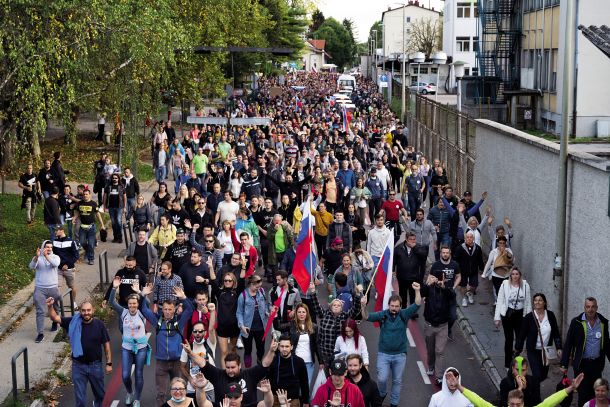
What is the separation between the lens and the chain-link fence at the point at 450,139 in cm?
2522

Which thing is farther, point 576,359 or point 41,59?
point 41,59

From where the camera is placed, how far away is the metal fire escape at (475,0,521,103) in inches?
2235

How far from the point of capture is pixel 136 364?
41.1 ft

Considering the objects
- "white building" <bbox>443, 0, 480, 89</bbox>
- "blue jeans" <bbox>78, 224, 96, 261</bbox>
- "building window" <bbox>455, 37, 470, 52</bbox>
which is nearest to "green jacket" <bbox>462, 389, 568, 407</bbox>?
"blue jeans" <bbox>78, 224, 96, 261</bbox>

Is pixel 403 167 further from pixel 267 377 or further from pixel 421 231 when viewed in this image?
pixel 267 377

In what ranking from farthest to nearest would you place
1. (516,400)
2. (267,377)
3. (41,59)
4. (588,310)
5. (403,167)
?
(403,167) < (41,59) < (588,310) < (267,377) < (516,400)

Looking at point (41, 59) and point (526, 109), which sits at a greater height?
point (41, 59)

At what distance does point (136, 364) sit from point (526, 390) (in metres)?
4.78

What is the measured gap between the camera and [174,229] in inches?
691

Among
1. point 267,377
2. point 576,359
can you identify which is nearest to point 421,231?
point 576,359

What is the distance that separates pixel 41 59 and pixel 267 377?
12.0 meters

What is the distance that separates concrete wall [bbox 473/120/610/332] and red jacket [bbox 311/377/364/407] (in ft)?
16.0

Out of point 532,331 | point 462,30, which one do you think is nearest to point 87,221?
point 532,331

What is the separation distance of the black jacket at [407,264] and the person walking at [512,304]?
2.35 m
